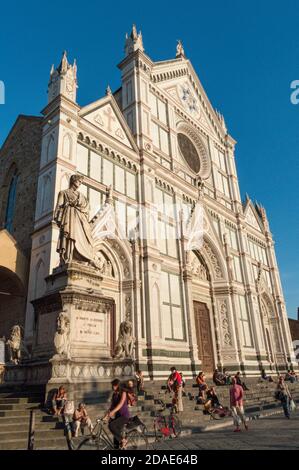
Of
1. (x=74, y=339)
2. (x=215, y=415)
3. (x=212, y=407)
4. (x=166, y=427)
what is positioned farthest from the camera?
(x=212, y=407)

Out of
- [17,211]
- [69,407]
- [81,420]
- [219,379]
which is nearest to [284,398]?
[219,379]

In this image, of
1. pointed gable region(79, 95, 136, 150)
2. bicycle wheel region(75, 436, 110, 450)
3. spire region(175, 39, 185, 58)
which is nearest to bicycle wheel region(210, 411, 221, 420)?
bicycle wheel region(75, 436, 110, 450)

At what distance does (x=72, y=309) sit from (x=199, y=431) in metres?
4.72

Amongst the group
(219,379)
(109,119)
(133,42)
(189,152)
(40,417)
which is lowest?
(40,417)

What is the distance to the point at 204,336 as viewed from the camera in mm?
22031

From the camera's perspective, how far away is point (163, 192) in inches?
851

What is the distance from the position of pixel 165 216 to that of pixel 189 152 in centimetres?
784

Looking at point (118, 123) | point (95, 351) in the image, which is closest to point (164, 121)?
point (118, 123)

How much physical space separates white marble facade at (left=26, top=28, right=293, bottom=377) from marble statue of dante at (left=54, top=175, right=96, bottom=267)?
4126mm

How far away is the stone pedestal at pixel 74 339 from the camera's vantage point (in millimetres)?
7996

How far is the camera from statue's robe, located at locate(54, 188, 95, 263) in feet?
31.4

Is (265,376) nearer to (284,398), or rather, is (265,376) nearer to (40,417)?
(284,398)

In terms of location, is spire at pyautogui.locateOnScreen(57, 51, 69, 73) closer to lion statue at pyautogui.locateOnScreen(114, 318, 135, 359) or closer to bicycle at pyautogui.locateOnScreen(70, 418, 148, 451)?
lion statue at pyautogui.locateOnScreen(114, 318, 135, 359)

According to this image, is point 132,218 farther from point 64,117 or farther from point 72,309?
point 72,309
